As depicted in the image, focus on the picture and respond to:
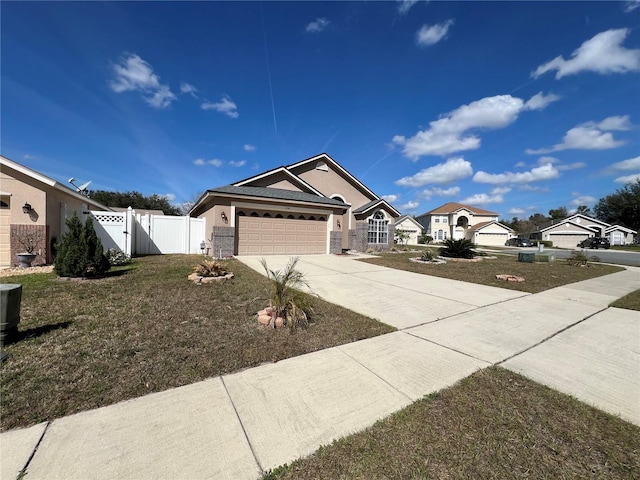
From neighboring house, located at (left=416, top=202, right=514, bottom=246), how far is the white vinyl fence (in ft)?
133

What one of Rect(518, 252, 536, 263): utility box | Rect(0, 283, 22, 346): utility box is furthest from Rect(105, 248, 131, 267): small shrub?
Rect(518, 252, 536, 263): utility box

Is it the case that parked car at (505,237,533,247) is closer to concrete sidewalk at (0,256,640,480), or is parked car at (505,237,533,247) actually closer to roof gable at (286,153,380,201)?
roof gable at (286,153,380,201)

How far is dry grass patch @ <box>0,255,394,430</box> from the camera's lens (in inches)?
103

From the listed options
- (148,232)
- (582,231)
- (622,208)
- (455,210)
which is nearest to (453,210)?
(455,210)

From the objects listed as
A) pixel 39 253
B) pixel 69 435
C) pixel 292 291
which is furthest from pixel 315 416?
pixel 39 253

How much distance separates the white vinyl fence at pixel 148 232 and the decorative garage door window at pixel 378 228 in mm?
11539

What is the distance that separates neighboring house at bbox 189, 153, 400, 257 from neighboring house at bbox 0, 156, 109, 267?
5768 millimetres

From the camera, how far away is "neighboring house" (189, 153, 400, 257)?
520 inches

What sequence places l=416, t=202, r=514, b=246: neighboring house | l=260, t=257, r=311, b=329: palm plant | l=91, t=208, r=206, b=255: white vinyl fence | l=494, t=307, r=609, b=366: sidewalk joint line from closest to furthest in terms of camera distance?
l=494, t=307, r=609, b=366: sidewalk joint line, l=260, t=257, r=311, b=329: palm plant, l=91, t=208, r=206, b=255: white vinyl fence, l=416, t=202, r=514, b=246: neighboring house

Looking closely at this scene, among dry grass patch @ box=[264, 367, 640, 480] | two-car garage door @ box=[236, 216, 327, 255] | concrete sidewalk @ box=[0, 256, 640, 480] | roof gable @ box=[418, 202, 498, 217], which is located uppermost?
roof gable @ box=[418, 202, 498, 217]

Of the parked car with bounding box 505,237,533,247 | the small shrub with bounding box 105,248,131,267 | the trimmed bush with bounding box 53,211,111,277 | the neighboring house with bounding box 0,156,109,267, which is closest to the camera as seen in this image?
the trimmed bush with bounding box 53,211,111,277

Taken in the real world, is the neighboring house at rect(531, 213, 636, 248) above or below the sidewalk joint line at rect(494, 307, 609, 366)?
above

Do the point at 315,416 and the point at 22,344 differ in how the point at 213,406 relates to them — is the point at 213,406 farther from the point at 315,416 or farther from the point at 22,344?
the point at 22,344

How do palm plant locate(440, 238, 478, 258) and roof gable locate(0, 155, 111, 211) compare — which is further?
palm plant locate(440, 238, 478, 258)
